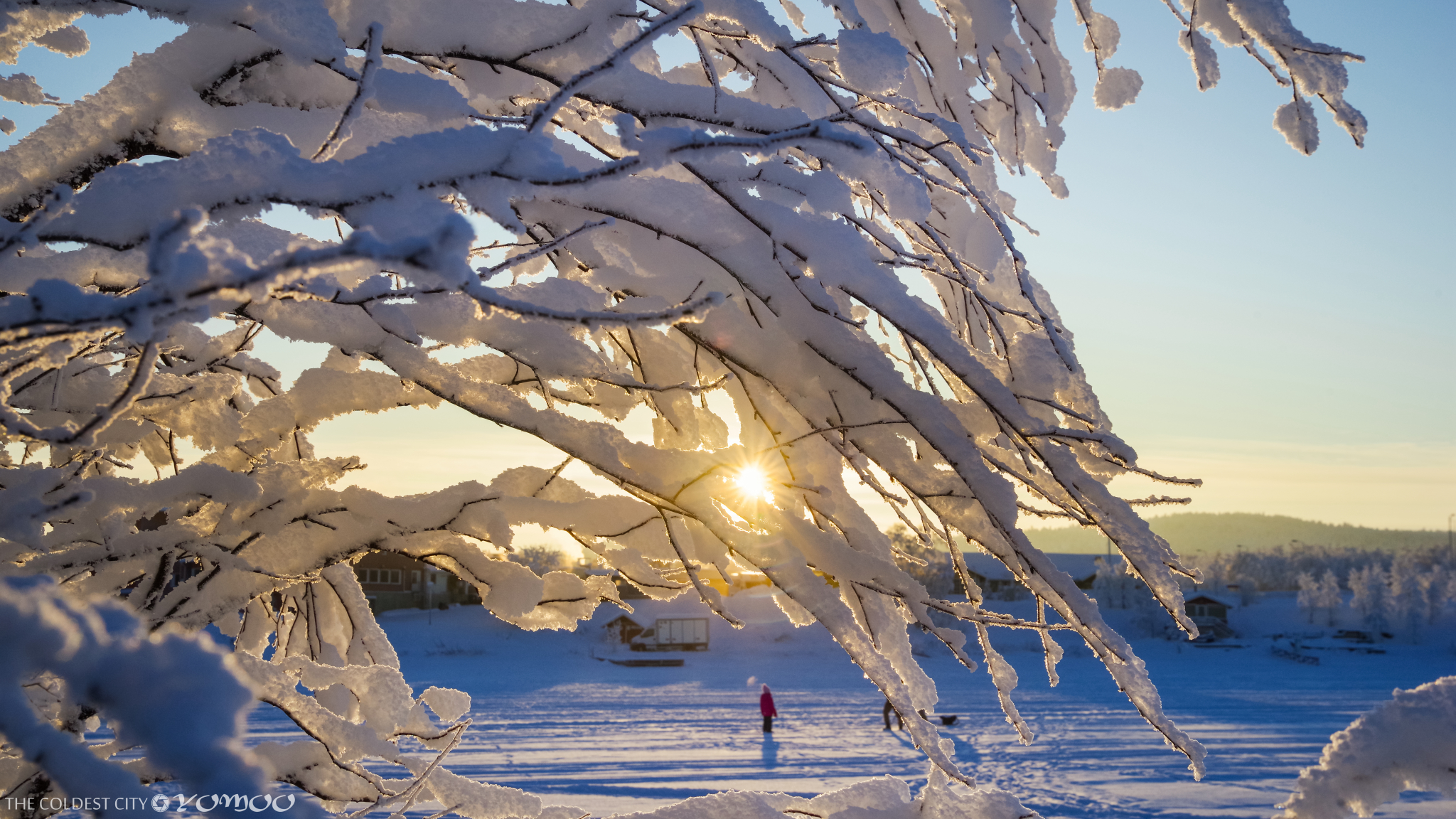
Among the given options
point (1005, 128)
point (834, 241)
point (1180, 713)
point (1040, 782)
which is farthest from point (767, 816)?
point (1180, 713)

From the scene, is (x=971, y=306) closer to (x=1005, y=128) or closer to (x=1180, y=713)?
(x=1005, y=128)

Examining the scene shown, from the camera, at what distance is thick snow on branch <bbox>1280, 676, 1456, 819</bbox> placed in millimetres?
1158

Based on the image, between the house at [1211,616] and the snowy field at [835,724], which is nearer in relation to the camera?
the snowy field at [835,724]

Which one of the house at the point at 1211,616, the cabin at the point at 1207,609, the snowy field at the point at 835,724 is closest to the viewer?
the snowy field at the point at 835,724

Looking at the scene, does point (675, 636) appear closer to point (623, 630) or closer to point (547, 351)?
point (623, 630)

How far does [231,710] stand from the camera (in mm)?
553

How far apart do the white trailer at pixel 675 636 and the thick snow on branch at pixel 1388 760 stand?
41.5 m

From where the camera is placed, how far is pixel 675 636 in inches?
1774

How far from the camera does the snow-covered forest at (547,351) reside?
85 centimetres

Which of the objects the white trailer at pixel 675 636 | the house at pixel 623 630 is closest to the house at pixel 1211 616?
the white trailer at pixel 675 636

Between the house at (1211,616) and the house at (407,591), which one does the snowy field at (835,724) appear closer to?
the house at (1211,616)

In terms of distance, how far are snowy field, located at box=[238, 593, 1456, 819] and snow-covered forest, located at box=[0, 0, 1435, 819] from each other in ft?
11.2

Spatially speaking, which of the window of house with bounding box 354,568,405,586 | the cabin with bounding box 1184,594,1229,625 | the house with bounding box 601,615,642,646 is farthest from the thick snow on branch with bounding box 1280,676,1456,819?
the cabin with bounding box 1184,594,1229,625

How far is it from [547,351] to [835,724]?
21856 millimetres
